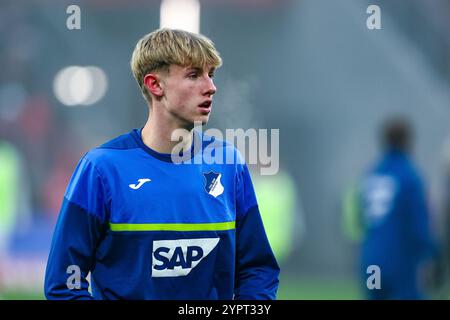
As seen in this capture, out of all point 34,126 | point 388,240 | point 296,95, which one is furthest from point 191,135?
point 296,95

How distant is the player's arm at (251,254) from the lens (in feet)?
13.2

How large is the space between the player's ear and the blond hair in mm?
19

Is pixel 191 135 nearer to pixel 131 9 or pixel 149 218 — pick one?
pixel 149 218

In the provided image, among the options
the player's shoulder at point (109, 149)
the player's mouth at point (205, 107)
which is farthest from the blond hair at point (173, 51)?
the player's shoulder at point (109, 149)

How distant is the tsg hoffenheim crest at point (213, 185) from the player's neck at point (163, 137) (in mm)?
137

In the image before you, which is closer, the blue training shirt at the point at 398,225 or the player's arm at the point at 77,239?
the player's arm at the point at 77,239

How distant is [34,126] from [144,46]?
42.9 feet

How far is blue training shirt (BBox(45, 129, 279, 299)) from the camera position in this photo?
12.6 feet

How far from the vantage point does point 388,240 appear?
8.59 meters

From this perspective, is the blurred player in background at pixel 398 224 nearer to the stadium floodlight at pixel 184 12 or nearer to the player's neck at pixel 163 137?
the player's neck at pixel 163 137

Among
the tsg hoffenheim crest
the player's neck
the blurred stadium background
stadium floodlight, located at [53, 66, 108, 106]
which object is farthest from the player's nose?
stadium floodlight, located at [53, 66, 108, 106]
